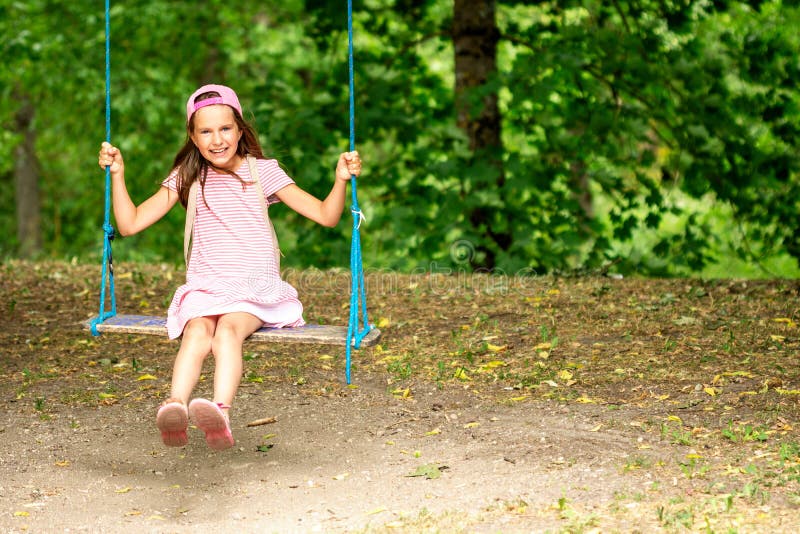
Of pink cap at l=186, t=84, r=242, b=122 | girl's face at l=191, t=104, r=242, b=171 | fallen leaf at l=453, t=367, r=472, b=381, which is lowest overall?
fallen leaf at l=453, t=367, r=472, b=381

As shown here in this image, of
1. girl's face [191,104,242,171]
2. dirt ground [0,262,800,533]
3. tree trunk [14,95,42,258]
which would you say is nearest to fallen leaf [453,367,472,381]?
dirt ground [0,262,800,533]

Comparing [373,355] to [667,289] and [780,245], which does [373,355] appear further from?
[780,245]

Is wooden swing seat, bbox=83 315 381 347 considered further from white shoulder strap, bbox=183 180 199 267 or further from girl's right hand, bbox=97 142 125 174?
girl's right hand, bbox=97 142 125 174

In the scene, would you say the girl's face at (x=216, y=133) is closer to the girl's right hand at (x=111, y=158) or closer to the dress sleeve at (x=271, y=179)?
the dress sleeve at (x=271, y=179)

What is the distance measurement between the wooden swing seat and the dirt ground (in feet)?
1.78

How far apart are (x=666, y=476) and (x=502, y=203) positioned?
445cm

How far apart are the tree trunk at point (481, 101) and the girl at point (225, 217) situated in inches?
156

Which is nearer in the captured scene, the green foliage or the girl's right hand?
the girl's right hand

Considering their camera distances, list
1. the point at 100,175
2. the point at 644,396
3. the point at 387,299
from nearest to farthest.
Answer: the point at 644,396 → the point at 387,299 → the point at 100,175

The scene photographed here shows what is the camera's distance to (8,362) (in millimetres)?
5887

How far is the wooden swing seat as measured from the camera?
411 cm

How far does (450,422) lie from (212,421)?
1.32 m

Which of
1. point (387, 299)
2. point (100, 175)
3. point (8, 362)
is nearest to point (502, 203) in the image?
point (387, 299)

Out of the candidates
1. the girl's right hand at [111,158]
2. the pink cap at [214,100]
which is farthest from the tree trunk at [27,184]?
the pink cap at [214,100]
